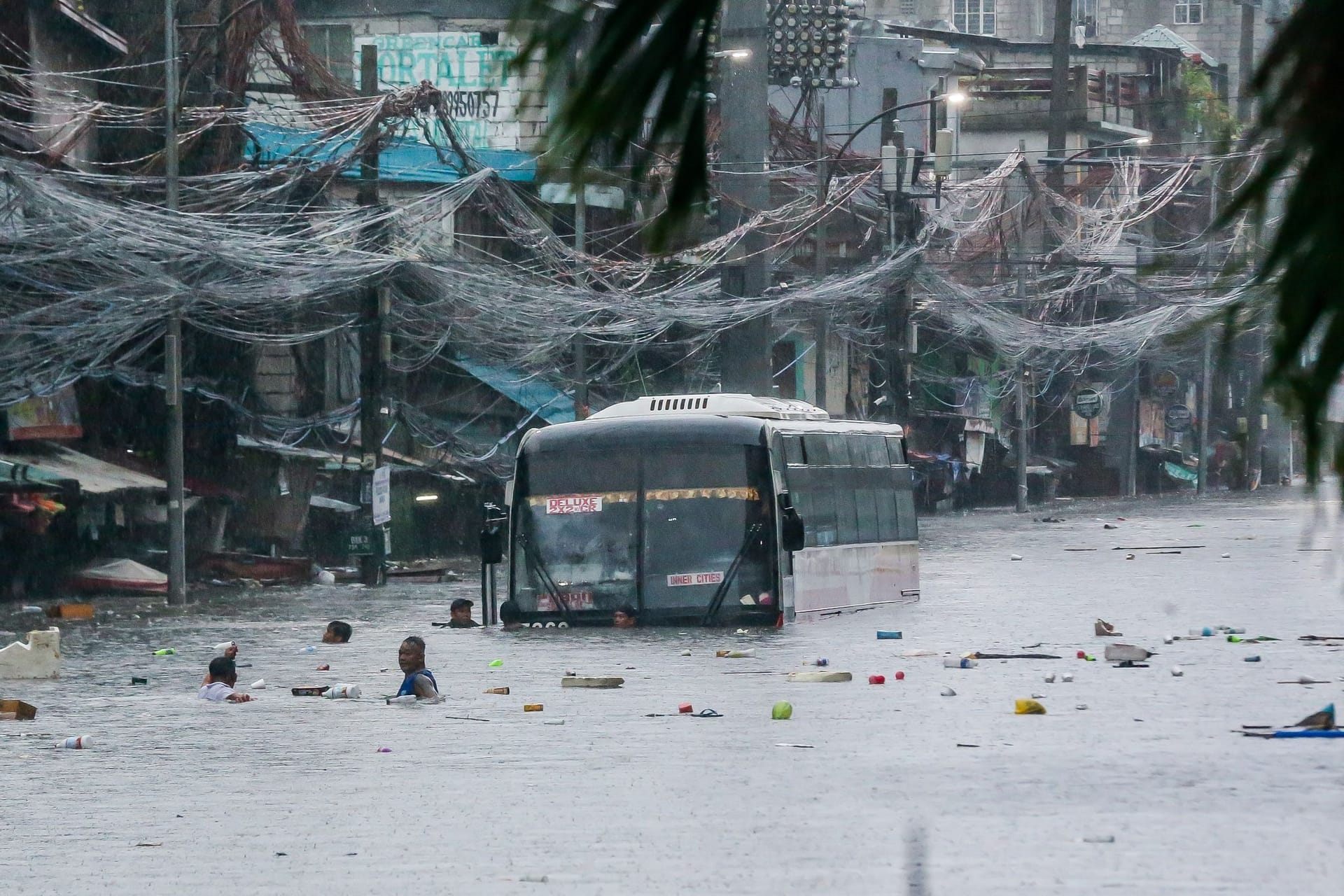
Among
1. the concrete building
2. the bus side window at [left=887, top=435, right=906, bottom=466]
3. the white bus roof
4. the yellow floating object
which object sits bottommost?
the yellow floating object

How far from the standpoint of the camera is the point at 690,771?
1120 cm

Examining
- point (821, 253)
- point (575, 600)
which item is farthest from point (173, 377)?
point (821, 253)

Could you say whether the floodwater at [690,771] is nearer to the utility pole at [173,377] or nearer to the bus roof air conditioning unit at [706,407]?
the bus roof air conditioning unit at [706,407]

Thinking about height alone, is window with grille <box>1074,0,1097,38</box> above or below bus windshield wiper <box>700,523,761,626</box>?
above

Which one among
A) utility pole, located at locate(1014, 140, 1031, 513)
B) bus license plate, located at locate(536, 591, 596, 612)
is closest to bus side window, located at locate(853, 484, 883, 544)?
bus license plate, located at locate(536, 591, 596, 612)

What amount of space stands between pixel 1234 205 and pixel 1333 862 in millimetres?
6047

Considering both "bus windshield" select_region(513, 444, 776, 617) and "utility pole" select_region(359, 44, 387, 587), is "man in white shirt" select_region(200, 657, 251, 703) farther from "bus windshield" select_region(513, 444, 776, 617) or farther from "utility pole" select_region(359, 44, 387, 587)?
"utility pole" select_region(359, 44, 387, 587)

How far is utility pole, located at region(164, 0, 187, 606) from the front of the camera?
25.6 meters

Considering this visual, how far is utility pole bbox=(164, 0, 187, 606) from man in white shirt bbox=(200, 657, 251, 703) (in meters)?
10.2

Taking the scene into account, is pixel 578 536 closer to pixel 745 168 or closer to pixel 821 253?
pixel 745 168

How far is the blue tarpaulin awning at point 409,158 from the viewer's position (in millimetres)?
33219

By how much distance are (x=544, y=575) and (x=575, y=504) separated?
816 millimetres

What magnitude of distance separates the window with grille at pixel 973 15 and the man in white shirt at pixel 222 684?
7509 centimetres

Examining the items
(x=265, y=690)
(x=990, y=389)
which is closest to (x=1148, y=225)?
(x=990, y=389)
